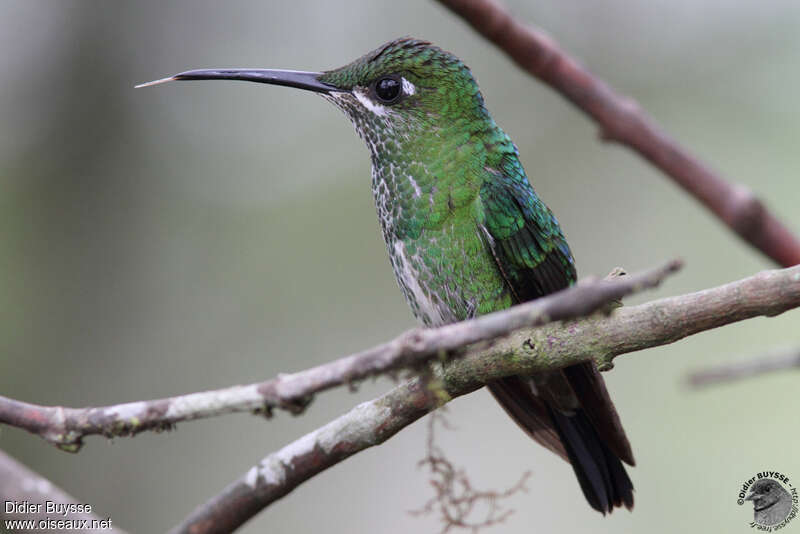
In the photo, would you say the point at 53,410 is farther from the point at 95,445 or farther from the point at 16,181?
the point at 16,181

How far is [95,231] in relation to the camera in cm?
614

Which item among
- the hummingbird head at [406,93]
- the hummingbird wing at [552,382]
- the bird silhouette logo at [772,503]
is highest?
the hummingbird head at [406,93]

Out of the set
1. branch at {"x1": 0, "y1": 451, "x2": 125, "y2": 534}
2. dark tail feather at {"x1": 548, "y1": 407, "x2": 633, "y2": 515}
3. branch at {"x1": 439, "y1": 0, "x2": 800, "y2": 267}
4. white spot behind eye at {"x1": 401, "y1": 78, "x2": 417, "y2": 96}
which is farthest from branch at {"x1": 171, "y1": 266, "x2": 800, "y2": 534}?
white spot behind eye at {"x1": 401, "y1": 78, "x2": 417, "y2": 96}

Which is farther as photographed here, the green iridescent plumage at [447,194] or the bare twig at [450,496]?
the green iridescent plumage at [447,194]

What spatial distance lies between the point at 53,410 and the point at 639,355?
468 cm

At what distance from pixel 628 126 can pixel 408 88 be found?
1.88 metres

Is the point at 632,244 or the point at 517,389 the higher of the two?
the point at 632,244

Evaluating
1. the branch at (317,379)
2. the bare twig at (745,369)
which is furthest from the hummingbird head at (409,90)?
the bare twig at (745,369)

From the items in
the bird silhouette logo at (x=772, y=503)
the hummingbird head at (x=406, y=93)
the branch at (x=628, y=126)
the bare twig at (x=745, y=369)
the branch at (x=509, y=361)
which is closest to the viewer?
the bare twig at (x=745, y=369)

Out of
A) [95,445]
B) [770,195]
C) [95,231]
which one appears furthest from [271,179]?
[770,195]

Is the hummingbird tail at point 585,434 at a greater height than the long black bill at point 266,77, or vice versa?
the long black bill at point 266,77

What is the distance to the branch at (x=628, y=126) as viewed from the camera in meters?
1.60

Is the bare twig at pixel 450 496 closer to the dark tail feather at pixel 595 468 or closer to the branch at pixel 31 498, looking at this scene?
the dark tail feather at pixel 595 468

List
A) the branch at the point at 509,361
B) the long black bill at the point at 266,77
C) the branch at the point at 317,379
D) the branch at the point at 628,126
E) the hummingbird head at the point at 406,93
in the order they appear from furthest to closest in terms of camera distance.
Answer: the hummingbird head at the point at 406,93
the long black bill at the point at 266,77
the branch at the point at 509,361
the branch at the point at 628,126
the branch at the point at 317,379
